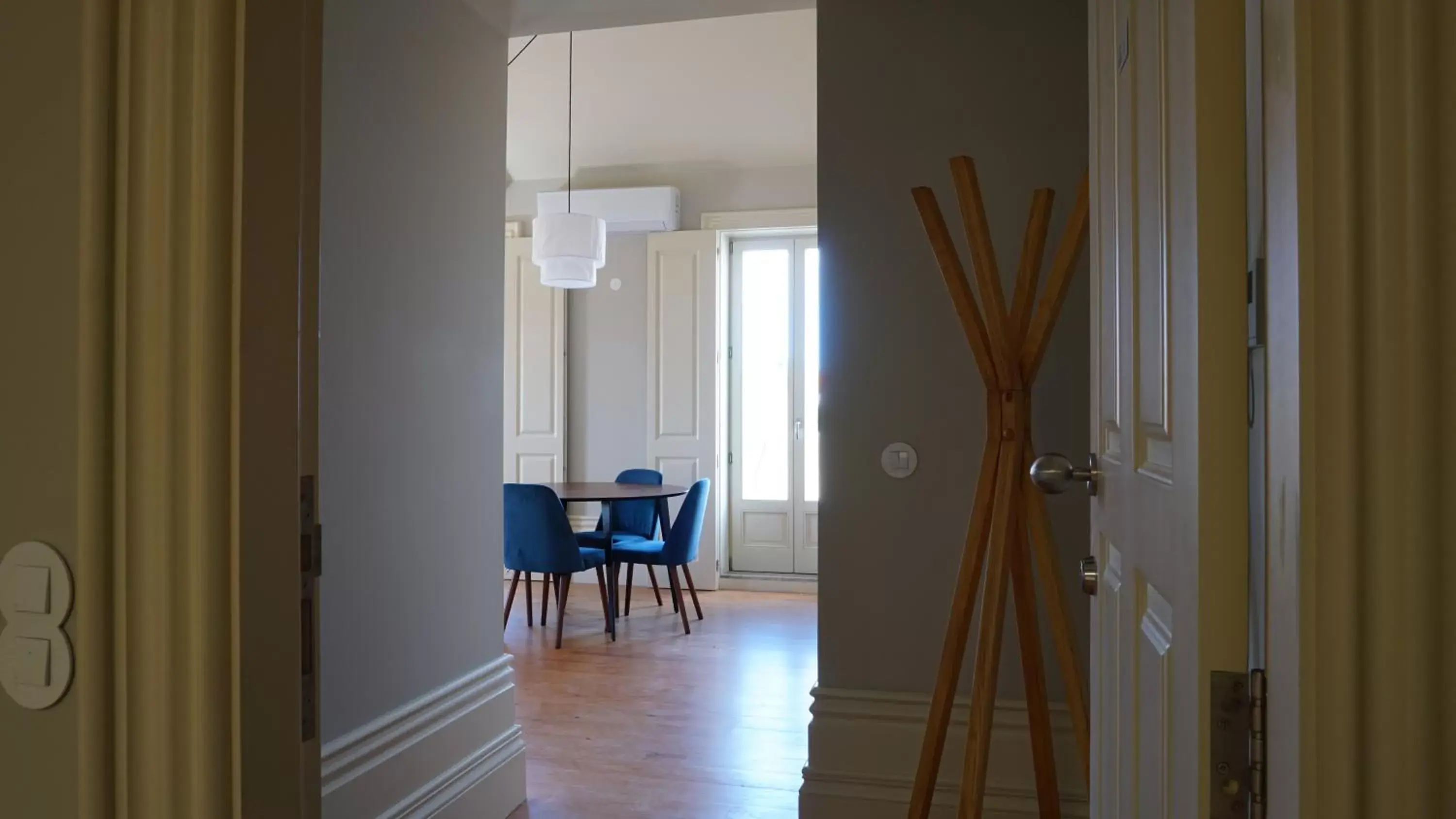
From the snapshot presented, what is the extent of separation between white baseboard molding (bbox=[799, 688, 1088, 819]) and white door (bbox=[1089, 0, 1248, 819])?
1183 mm

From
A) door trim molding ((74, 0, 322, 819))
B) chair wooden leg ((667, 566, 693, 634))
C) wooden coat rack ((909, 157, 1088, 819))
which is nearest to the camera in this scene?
door trim molding ((74, 0, 322, 819))

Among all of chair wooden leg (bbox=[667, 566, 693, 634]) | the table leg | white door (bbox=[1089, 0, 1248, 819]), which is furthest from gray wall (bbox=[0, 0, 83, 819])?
chair wooden leg (bbox=[667, 566, 693, 634])

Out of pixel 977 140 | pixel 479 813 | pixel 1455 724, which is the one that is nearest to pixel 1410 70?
pixel 1455 724

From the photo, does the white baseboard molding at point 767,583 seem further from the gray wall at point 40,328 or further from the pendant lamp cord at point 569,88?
the gray wall at point 40,328

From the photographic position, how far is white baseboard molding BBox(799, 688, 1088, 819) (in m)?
2.47

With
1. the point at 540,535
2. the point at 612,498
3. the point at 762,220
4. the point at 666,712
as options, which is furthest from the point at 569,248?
the point at 666,712

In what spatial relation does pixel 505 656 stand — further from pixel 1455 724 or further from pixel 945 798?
pixel 1455 724

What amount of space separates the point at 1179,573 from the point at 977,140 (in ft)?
6.81

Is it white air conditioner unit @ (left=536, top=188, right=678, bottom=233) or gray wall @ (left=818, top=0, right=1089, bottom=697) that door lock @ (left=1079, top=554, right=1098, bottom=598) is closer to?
gray wall @ (left=818, top=0, right=1089, bottom=697)

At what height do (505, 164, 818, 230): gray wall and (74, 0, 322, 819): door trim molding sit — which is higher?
(505, 164, 818, 230): gray wall

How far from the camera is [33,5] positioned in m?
0.81

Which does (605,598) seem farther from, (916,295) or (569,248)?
(916,295)

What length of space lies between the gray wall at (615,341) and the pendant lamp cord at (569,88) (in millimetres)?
138

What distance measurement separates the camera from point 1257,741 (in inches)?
25.3
